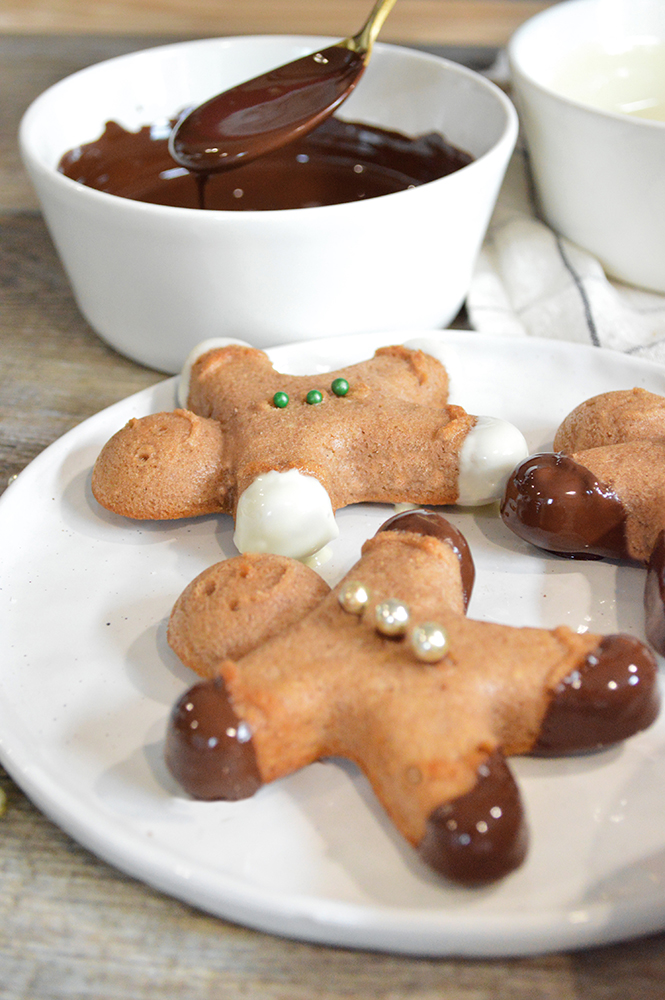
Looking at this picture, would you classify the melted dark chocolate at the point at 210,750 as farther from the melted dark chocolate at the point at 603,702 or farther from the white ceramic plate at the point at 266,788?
the melted dark chocolate at the point at 603,702

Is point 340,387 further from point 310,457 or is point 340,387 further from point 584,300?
point 584,300

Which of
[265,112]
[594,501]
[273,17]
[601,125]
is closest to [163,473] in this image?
[594,501]

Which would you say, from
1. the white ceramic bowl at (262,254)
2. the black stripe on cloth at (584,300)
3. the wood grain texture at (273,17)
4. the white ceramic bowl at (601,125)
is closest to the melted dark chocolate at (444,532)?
the white ceramic bowl at (262,254)

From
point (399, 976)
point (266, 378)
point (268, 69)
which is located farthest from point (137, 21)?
point (399, 976)

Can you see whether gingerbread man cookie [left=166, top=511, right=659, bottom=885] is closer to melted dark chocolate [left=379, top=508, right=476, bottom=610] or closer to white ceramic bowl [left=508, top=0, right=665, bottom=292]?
melted dark chocolate [left=379, top=508, right=476, bottom=610]

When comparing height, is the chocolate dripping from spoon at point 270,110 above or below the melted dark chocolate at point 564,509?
above

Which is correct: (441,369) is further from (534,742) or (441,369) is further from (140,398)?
(534,742)
